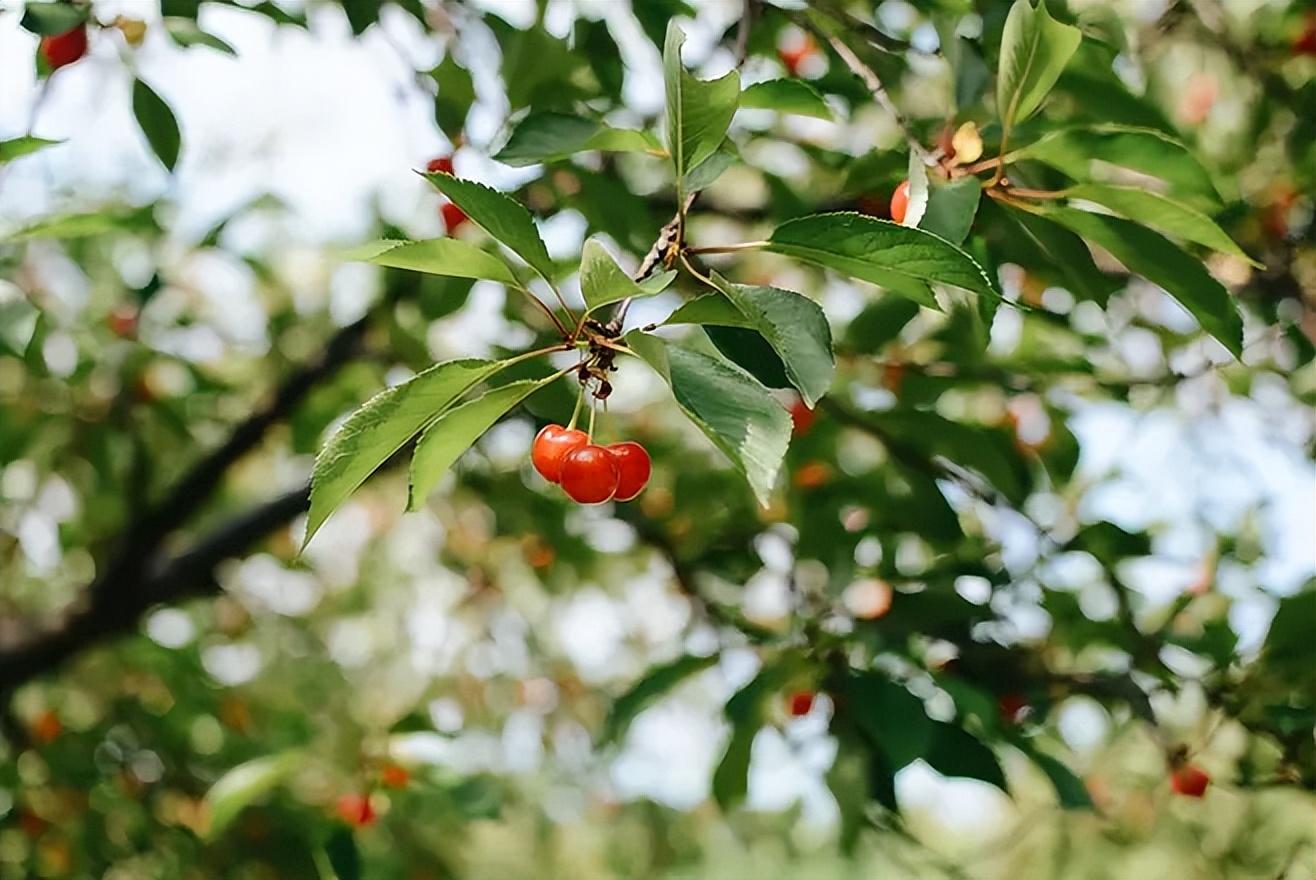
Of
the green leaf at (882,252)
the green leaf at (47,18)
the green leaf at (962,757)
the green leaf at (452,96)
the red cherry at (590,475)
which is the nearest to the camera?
the green leaf at (882,252)

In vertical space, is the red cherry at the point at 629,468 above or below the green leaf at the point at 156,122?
above

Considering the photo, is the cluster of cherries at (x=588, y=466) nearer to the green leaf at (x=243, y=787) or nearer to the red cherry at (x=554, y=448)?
the red cherry at (x=554, y=448)

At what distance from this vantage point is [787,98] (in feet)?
3.58

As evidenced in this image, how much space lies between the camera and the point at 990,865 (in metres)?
4.61

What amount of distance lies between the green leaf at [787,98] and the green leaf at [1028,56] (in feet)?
0.49

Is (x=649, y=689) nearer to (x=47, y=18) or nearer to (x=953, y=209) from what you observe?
(x=953, y=209)

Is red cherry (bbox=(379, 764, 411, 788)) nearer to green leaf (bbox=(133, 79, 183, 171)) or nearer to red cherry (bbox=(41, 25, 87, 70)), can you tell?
green leaf (bbox=(133, 79, 183, 171))

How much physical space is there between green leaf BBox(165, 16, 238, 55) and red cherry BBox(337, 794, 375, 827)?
3.97 ft

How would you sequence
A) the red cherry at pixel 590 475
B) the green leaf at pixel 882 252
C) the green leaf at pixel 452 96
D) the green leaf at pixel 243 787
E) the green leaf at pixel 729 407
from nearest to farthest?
the green leaf at pixel 729 407 < the green leaf at pixel 882 252 < the red cherry at pixel 590 475 < the green leaf at pixel 452 96 < the green leaf at pixel 243 787

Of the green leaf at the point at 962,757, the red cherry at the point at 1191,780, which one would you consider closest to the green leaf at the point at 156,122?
the green leaf at the point at 962,757

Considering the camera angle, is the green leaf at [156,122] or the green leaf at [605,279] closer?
the green leaf at [605,279]

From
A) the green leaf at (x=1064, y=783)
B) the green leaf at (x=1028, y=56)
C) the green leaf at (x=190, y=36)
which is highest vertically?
the green leaf at (x=1028, y=56)

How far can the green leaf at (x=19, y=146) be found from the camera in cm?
137

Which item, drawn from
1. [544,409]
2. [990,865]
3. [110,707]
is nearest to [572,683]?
[110,707]
